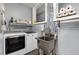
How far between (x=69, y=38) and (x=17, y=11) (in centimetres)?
70

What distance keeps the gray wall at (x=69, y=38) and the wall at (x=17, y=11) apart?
16.4 inches

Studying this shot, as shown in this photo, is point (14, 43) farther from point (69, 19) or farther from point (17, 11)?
point (69, 19)

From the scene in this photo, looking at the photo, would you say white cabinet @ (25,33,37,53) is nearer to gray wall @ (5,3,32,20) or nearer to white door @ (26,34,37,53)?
white door @ (26,34,37,53)

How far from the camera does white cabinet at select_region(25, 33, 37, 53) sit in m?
1.38

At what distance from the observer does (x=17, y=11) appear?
1.35 metres

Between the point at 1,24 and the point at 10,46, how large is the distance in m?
0.28

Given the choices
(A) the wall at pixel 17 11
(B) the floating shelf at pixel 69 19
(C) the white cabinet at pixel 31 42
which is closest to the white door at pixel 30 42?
(C) the white cabinet at pixel 31 42

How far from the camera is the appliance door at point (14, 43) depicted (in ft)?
4.38

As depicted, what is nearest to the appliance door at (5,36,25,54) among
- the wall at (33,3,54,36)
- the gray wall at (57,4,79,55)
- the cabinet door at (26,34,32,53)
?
the cabinet door at (26,34,32,53)

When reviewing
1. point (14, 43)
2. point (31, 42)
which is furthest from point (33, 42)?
point (14, 43)
